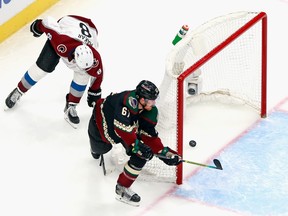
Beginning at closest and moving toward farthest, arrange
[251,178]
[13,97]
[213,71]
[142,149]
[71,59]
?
1. [142,149]
2. [251,178]
3. [71,59]
4. [213,71]
5. [13,97]

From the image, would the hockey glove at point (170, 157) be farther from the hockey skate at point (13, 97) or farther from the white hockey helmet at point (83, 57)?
the hockey skate at point (13, 97)

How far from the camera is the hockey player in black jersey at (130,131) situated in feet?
20.9

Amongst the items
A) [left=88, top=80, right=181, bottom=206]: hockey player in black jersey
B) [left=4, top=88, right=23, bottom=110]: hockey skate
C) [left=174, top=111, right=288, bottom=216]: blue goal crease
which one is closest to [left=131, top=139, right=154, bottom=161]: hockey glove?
[left=88, top=80, right=181, bottom=206]: hockey player in black jersey

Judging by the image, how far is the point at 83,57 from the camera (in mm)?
6984

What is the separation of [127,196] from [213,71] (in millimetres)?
1154

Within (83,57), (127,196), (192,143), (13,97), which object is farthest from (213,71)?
(13,97)

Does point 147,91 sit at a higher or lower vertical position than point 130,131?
higher

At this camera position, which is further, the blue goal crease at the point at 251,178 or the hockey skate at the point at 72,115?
the hockey skate at the point at 72,115

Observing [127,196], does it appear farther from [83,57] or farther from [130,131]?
[83,57]

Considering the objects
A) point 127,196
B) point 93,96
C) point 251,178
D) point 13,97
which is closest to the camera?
point 127,196

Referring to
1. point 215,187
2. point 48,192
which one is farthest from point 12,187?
point 215,187

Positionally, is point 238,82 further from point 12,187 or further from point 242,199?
point 12,187

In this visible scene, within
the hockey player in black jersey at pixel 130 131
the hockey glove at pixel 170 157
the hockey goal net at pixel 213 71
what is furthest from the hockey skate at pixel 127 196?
the hockey glove at pixel 170 157

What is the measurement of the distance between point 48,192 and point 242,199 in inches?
49.8
